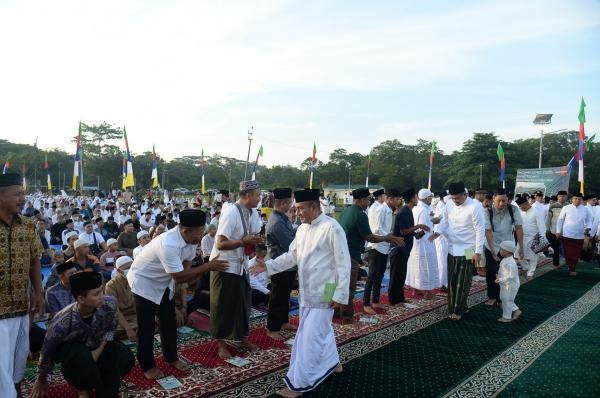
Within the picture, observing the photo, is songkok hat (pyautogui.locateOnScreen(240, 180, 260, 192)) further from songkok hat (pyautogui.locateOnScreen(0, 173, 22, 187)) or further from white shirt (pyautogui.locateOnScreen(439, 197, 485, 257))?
white shirt (pyautogui.locateOnScreen(439, 197, 485, 257))

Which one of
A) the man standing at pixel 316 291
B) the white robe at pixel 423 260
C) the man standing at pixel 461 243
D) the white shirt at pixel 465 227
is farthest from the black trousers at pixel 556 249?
the man standing at pixel 316 291

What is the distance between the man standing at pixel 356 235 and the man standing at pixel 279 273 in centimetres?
71

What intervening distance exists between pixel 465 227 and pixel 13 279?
459 centimetres

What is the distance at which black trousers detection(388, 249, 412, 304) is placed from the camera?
5867 millimetres

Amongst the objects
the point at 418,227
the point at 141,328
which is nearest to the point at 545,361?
the point at 418,227

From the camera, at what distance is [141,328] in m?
3.45

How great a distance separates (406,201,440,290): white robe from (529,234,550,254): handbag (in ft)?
10.1

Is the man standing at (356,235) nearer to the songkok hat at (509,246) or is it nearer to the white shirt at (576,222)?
the songkok hat at (509,246)

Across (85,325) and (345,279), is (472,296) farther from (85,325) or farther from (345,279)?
(85,325)

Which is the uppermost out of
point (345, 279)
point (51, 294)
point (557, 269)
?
point (345, 279)

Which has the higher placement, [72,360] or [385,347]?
[72,360]

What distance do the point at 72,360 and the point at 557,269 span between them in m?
9.31

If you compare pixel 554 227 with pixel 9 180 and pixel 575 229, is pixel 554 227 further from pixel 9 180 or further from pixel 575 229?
pixel 9 180

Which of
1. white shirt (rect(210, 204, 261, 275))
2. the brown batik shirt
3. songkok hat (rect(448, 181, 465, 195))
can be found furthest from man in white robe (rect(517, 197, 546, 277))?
the brown batik shirt
